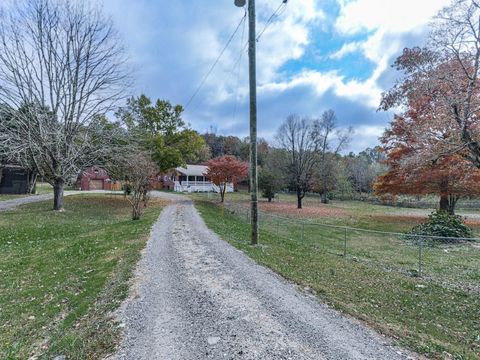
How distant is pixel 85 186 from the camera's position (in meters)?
41.5

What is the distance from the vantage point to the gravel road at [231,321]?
10.4 feet

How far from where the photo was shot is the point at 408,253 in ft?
34.4

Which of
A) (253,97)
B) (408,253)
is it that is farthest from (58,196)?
(408,253)

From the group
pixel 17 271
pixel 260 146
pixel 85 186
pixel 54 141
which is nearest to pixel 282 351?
pixel 17 271

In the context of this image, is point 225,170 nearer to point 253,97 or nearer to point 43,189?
point 253,97

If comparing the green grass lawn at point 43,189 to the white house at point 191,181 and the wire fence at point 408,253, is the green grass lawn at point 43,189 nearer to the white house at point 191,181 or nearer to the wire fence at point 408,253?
the white house at point 191,181

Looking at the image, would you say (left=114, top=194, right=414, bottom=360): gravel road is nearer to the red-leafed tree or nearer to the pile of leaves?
the pile of leaves

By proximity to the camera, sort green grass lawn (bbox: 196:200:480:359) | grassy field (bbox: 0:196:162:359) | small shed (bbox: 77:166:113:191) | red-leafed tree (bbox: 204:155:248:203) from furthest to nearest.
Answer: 1. small shed (bbox: 77:166:113:191)
2. red-leafed tree (bbox: 204:155:248:203)
3. green grass lawn (bbox: 196:200:480:359)
4. grassy field (bbox: 0:196:162:359)

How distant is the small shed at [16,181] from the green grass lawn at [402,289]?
2926 cm

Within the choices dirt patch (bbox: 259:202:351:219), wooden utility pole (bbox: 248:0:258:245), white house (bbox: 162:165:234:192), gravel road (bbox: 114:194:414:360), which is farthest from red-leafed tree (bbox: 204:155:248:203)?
gravel road (bbox: 114:194:414:360)

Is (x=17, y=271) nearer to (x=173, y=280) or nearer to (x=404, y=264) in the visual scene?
(x=173, y=280)

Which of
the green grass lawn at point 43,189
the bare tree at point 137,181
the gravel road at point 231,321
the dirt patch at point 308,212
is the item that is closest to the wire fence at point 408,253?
the gravel road at point 231,321

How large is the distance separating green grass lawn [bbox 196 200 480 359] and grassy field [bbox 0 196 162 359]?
3447 mm

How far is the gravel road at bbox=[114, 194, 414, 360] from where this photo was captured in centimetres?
318
